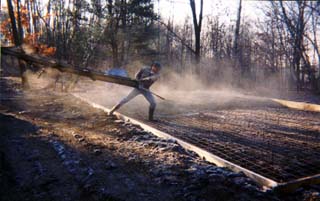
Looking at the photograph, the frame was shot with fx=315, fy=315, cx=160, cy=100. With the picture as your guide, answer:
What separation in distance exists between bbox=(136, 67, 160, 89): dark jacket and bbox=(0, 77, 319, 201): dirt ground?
4.64 ft

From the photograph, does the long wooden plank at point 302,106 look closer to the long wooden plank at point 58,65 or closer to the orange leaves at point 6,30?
the long wooden plank at point 58,65

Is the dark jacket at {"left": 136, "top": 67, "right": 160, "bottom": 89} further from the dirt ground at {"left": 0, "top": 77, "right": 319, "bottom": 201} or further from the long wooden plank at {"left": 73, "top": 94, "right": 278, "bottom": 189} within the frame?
the long wooden plank at {"left": 73, "top": 94, "right": 278, "bottom": 189}

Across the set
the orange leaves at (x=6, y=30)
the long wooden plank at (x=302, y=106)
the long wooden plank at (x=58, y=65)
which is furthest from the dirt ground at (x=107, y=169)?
the orange leaves at (x=6, y=30)

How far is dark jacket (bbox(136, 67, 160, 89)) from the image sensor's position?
8648mm

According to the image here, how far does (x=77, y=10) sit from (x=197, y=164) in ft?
80.1

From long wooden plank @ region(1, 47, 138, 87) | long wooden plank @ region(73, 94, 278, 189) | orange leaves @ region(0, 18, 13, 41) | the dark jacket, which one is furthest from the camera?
orange leaves @ region(0, 18, 13, 41)

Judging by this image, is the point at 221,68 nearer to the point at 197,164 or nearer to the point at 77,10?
the point at 77,10

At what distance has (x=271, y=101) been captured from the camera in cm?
1368

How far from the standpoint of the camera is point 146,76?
346 inches

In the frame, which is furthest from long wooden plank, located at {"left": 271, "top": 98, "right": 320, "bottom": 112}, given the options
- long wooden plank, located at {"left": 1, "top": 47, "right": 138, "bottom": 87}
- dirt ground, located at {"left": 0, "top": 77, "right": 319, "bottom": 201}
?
long wooden plank, located at {"left": 1, "top": 47, "right": 138, "bottom": 87}

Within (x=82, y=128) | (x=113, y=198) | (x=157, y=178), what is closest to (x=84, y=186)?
(x=113, y=198)

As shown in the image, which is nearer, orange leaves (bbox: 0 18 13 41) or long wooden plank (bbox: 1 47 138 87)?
long wooden plank (bbox: 1 47 138 87)

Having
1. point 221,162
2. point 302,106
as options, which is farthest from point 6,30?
point 221,162

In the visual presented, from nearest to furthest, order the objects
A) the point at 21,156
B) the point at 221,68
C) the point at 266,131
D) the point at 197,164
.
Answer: the point at 197,164
the point at 21,156
the point at 266,131
the point at 221,68
